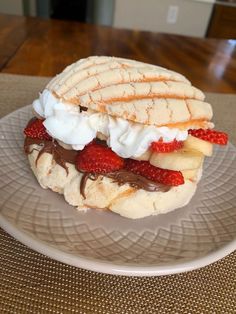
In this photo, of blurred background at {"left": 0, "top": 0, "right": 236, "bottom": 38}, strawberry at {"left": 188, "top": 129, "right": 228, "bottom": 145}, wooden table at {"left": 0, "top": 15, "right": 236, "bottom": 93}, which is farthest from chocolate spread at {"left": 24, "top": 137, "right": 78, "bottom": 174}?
blurred background at {"left": 0, "top": 0, "right": 236, "bottom": 38}

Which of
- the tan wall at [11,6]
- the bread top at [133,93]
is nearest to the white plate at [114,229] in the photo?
the bread top at [133,93]

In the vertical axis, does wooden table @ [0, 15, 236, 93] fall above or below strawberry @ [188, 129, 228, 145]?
below

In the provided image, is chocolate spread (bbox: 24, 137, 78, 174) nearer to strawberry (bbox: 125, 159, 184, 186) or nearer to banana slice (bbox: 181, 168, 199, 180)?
strawberry (bbox: 125, 159, 184, 186)

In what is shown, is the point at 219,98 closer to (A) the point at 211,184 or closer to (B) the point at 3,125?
(A) the point at 211,184

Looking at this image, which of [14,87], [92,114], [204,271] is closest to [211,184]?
[204,271]

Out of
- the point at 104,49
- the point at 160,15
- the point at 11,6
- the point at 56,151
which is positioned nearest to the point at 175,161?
the point at 56,151

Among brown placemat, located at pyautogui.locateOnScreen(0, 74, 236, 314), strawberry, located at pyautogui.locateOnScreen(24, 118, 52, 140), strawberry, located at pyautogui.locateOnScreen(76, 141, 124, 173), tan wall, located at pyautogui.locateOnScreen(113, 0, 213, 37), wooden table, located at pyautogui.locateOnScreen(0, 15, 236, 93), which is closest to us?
brown placemat, located at pyautogui.locateOnScreen(0, 74, 236, 314)
